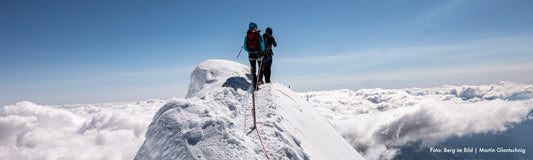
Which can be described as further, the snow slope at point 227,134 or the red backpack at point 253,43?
the red backpack at point 253,43

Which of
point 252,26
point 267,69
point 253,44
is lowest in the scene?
point 267,69

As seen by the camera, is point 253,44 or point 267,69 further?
point 267,69

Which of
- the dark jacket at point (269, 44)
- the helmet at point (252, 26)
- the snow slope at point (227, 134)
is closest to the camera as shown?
the snow slope at point (227, 134)

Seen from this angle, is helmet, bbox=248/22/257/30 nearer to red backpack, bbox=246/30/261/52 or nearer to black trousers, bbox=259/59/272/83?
red backpack, bbox=246/30/261/52

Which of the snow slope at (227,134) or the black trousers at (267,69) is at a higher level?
the black trousers at (267,69)

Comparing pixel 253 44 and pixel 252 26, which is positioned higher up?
pixel 252 26

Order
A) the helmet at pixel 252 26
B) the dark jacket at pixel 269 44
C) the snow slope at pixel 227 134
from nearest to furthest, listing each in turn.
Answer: the snow slope at pixel 227 134 < the helmet at pixel 252 26 < the dark jacket at pixel 269 44

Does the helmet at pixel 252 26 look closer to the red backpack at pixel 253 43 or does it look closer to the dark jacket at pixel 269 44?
the red backpack at pixel 253 43

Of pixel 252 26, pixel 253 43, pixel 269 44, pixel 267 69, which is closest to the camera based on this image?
pixel 252 26

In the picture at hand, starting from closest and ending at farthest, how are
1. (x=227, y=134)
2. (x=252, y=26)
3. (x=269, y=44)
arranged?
1. (x=227, y=134)
2. (x=252, y=26)
3. (x=269, y=44)

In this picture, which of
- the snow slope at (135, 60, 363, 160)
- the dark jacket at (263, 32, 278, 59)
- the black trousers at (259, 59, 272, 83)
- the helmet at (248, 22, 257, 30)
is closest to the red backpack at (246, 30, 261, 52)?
the helmet at (248, 22, 257, 30)

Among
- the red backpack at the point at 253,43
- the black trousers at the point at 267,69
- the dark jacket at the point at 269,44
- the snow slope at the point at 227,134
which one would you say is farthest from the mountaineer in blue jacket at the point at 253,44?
the snow slope at the point at 227,134

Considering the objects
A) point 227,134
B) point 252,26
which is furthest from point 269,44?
point 227,134

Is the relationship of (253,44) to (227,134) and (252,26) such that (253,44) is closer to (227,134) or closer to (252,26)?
(252,26)
